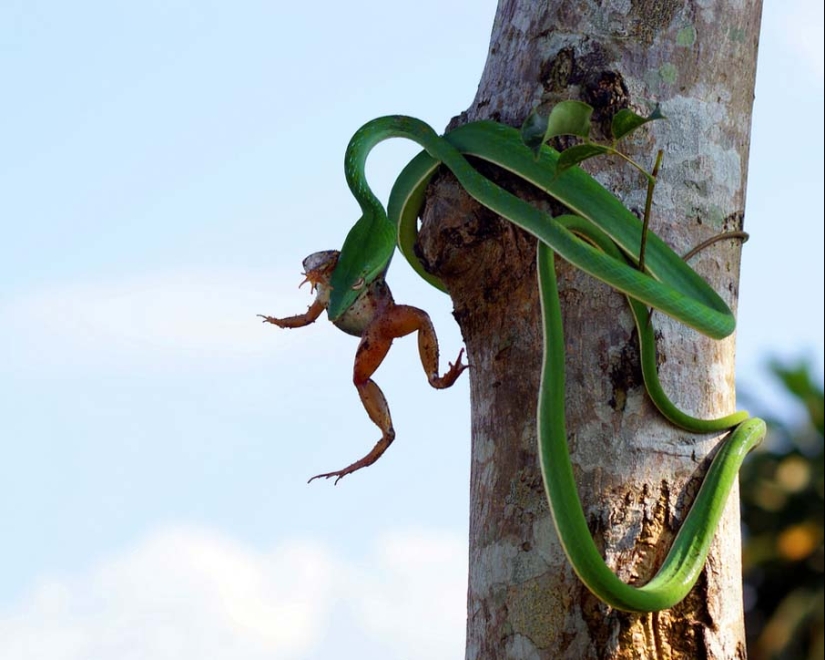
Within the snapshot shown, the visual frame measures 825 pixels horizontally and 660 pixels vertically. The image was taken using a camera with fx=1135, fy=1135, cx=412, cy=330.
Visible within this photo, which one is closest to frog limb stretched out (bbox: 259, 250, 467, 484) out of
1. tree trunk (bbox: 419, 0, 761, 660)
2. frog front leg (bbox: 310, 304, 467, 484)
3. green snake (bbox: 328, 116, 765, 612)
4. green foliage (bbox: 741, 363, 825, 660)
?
frog front leg (bbox: 310, 304, 467, 484)

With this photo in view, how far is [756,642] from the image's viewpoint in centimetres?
1694

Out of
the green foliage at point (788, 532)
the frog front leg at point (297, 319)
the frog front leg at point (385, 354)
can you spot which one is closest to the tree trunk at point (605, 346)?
the frog front leg at point (385, 354)

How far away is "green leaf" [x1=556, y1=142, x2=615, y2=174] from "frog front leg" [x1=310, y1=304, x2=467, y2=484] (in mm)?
474

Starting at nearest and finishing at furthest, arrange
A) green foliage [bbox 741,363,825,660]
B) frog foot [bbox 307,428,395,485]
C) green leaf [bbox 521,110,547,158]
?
1. green leaf [bbox 521,110,547,158]
2. frog foot [bbox 307,428,395,485]
3. green foliage [bbox 741,363,825,660]

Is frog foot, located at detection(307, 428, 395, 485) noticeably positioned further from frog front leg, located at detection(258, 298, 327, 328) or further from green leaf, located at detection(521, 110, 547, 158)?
green leaf, located at detection(521, 110, 547, 158)

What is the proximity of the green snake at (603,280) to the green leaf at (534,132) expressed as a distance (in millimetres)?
37

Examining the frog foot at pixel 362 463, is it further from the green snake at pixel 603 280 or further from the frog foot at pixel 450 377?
the green snake at pixel 603 280

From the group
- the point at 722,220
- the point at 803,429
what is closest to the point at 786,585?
the point at 803,429

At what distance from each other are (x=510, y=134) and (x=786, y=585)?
53.8 feet

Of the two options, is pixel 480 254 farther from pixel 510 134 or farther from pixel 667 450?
pixel 667 450

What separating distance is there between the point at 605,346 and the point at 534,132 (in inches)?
16.7

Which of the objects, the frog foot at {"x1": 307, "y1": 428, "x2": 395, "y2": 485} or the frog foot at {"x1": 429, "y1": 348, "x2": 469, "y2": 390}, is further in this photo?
the frog foot at {"x1": 307, "y1": 428, "x2": 395, "y2": 485}

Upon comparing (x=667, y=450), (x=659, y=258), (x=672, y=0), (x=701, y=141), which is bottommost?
(x=667, y=450)

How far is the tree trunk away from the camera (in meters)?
2.04
